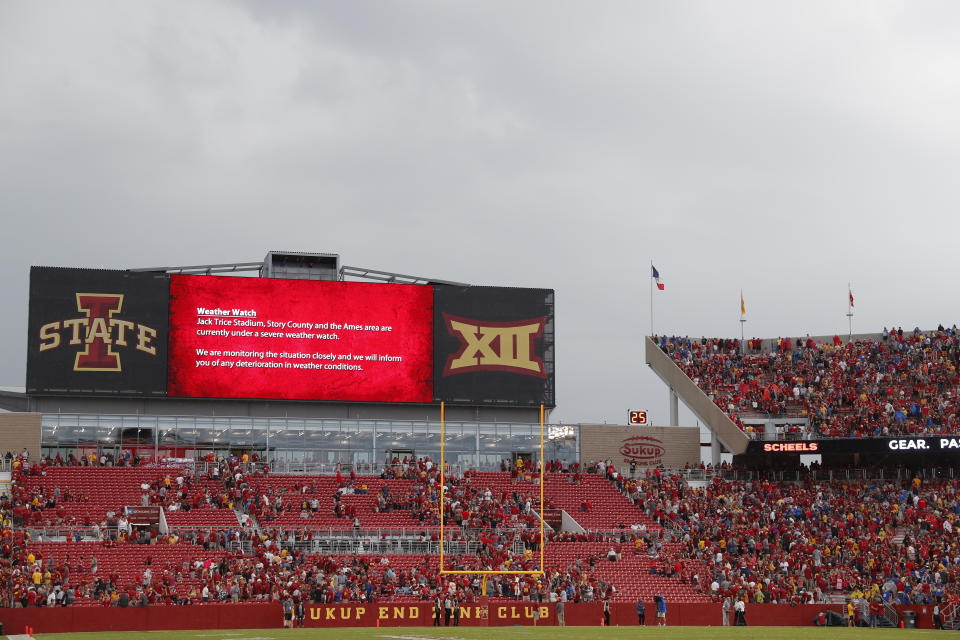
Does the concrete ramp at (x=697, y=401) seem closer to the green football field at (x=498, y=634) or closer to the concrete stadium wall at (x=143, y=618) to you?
the green football field at (x=498, y=634)

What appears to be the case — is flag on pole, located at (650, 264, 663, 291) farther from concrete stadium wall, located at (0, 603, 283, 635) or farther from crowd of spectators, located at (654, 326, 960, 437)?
concrete stadium wall, located at (0, 603, 283, 635)

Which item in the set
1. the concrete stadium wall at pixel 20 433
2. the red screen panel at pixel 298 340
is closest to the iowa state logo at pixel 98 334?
the red screen panel at pixel 298 340

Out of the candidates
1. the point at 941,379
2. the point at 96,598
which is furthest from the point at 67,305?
the point at 941,379

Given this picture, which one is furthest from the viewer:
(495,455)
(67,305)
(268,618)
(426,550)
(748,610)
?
(495,455)

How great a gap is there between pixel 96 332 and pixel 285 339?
713cm

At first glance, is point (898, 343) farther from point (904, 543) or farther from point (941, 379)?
point (904, 543)

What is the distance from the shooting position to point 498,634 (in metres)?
28.8

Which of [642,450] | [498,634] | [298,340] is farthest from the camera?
[642,450]

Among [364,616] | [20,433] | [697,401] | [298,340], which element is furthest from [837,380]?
[20,433]

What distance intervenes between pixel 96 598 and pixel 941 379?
113 ft

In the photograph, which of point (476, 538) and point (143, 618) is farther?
point (476, 538)

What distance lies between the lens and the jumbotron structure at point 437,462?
127ft

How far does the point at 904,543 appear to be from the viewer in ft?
141

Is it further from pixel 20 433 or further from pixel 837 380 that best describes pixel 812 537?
pixel 20 433
